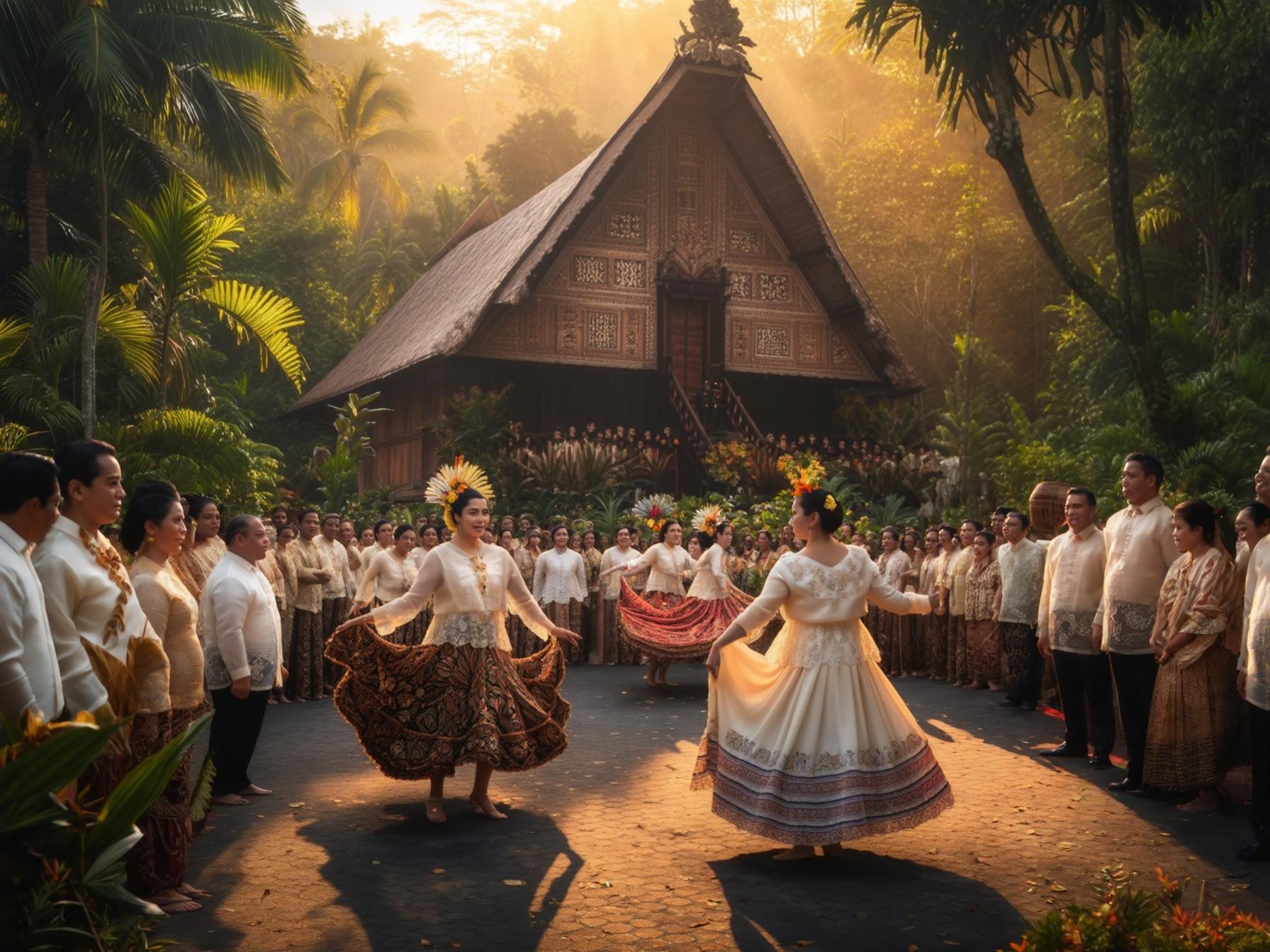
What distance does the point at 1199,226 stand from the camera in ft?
71.8

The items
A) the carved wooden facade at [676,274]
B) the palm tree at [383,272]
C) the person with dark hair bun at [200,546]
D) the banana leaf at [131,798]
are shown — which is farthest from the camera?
the palm tree at [383,272]

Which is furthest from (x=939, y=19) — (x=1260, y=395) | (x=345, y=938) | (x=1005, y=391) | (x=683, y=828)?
(x=1005, y=391)

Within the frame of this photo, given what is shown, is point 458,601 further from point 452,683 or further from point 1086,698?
point 1086,698

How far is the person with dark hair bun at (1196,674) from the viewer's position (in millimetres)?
7438

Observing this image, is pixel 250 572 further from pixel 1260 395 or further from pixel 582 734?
pixel 1260 395

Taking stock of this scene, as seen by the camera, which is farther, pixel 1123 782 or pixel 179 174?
pixel 179 174

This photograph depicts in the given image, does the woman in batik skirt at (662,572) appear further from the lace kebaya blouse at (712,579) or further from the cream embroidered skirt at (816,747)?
the cream embroidered skirt at (816,747)

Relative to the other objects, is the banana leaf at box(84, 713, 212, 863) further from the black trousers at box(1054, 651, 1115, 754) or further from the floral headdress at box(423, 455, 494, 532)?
the black trousers at box(1054, 651, 1115, 754)

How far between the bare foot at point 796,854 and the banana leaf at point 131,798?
12.0ft

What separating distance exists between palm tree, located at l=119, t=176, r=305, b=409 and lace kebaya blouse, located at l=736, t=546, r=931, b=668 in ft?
32.0

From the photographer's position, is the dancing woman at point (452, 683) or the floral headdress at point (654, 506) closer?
the dancing woman at point (452, 683)

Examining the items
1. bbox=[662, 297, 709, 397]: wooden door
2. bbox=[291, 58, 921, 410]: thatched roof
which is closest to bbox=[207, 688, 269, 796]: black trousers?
bbox=[291, 58, 921, 410]: thatched roof

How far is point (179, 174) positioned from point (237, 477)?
17.9 ft

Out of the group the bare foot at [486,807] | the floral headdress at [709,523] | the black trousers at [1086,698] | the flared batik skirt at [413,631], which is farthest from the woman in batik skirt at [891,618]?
the bare foot at [486,807]
